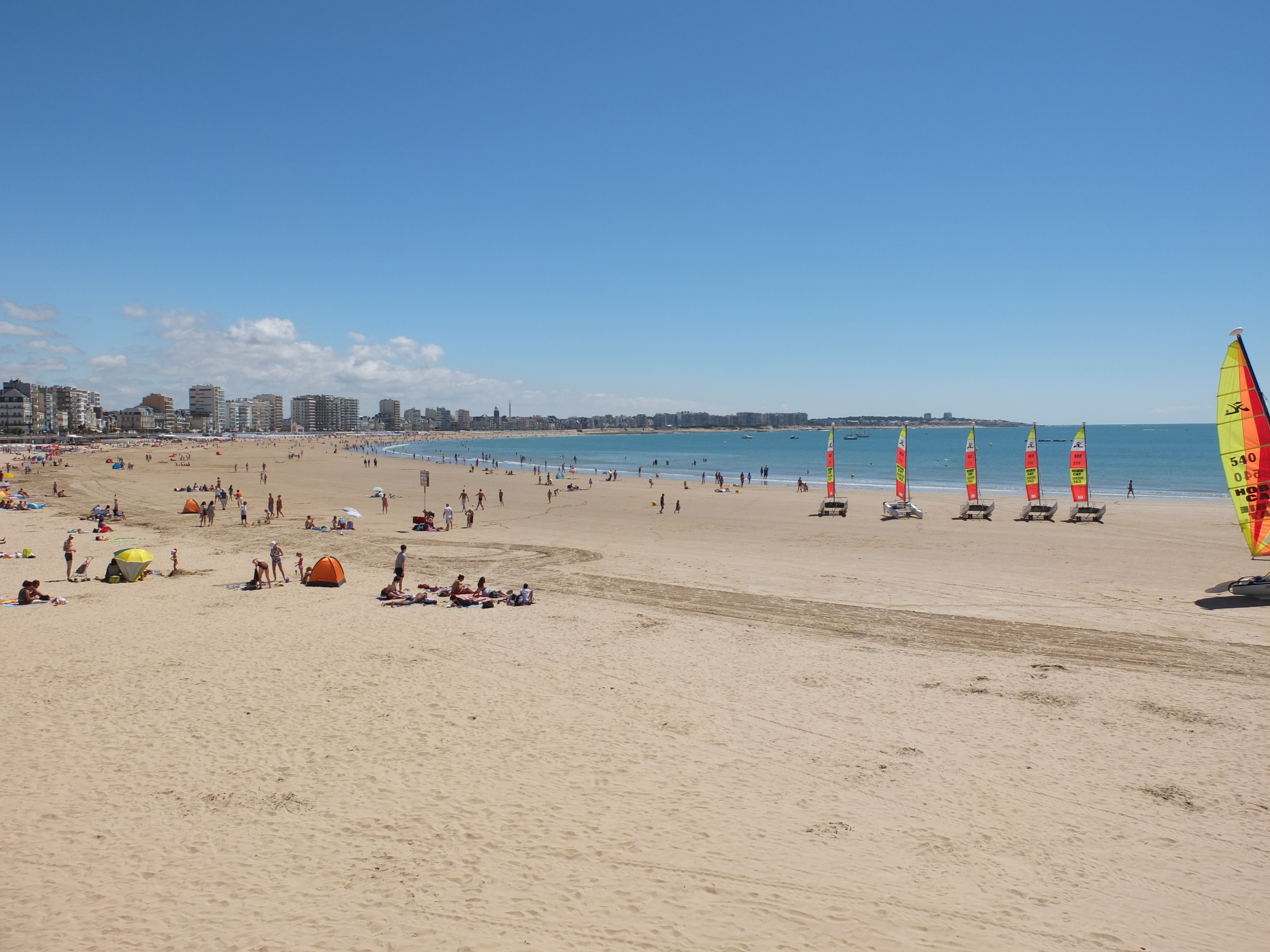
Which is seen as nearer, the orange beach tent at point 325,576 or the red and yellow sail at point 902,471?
the orange beach tent at point 325,576

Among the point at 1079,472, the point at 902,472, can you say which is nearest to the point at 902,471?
the point at 902,472

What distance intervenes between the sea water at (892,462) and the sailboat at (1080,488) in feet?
45.0

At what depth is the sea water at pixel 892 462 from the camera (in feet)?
170

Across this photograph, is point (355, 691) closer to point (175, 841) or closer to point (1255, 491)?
point (175, 841)

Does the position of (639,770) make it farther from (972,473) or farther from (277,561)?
(972,473)

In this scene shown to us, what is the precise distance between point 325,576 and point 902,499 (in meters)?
27.0

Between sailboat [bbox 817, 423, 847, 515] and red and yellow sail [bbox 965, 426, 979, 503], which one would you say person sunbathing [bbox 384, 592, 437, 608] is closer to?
sailboat [bbox 817, 423, 847, 515]

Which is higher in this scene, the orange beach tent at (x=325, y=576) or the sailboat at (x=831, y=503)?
the sailboat at (x=831, y=503)

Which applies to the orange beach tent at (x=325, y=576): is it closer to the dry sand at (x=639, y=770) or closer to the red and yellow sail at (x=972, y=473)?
the dry sand at (x=639, y=770)

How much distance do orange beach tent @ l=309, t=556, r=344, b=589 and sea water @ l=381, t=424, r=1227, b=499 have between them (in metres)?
36.5

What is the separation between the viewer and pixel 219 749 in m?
8.02

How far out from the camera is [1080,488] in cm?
3017

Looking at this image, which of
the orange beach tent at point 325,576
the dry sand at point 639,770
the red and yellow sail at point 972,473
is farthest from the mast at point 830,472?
the orange beach tent at point 325,576

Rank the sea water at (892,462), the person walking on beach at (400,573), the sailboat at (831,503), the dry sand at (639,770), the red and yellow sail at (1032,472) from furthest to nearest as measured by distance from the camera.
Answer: the sea water at (892,462)
the sailboat at (831,503)
the red and yellow sail at (1032,472)
the person walking on beach at (400,573)
the dry sand at (639,770)
